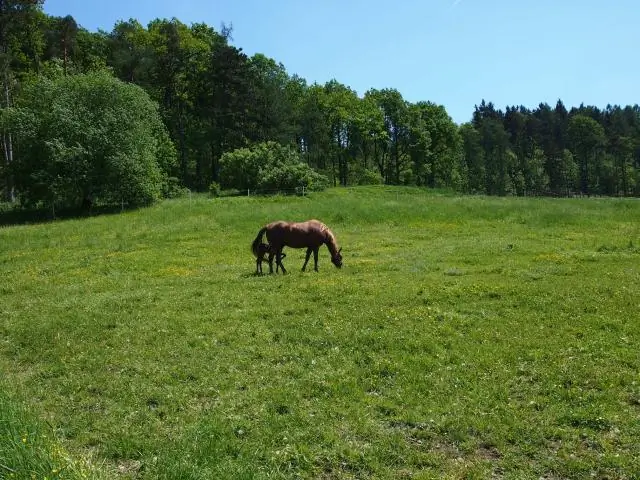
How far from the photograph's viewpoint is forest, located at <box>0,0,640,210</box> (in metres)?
41.9

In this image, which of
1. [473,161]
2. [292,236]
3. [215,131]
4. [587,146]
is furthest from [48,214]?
[587,146]

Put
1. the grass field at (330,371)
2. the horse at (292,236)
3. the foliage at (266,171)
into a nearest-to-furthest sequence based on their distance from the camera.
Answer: the grass field at (330,371), the horse at (292,236), the foliage at (266,171)

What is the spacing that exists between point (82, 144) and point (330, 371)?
38754 millimetres

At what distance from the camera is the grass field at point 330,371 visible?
662 cm

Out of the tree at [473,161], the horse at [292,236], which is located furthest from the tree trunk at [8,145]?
the tree at [473,161]

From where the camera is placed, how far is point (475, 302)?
13.3 m

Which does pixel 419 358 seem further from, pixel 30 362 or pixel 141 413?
pixel 30 362

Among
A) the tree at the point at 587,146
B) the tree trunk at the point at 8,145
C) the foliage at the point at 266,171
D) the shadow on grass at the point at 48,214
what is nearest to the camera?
the shadow on grass at the point at 48,214

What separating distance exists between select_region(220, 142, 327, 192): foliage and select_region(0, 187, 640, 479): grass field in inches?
1295

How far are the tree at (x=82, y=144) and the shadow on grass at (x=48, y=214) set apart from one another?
927 millimetres

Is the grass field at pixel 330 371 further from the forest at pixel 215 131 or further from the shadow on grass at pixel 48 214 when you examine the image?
the forest at pixel 215 131

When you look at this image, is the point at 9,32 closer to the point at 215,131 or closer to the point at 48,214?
the point at 48,214

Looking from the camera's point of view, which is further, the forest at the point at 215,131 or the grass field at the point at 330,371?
the forest at the point at 215,131

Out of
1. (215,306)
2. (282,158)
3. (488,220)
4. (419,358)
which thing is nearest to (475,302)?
(419,358)
